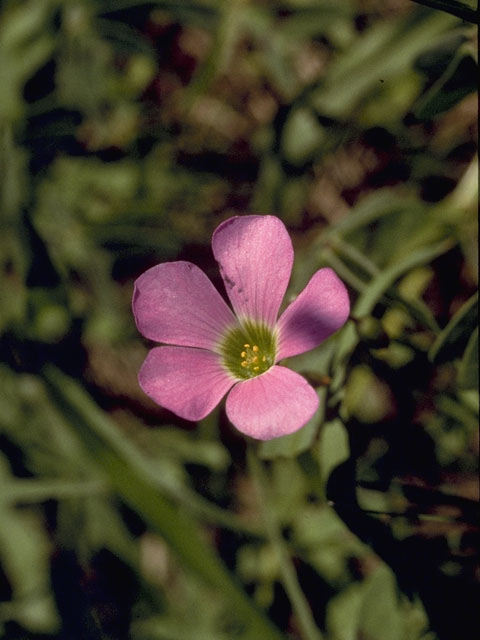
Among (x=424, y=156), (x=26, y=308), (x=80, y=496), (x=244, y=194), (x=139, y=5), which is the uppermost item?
(x=139, y=5)

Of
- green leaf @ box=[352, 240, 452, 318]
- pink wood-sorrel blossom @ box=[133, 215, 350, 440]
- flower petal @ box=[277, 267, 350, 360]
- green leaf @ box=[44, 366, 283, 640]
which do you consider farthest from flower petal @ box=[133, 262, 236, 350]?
green leaf @ box=[44, 366, 283, 640]

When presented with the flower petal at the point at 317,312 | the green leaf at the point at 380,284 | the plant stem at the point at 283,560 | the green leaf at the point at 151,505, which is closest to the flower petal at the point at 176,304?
the flower petal at the point at 317,312

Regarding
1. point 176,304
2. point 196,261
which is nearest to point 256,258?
point 176,304

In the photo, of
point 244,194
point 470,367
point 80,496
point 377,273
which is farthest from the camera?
point 244,194

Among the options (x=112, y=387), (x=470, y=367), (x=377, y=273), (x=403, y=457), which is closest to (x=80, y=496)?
(x=112, y=387)

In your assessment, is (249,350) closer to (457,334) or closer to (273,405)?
(273,405)

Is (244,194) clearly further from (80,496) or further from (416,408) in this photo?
(80,496)
